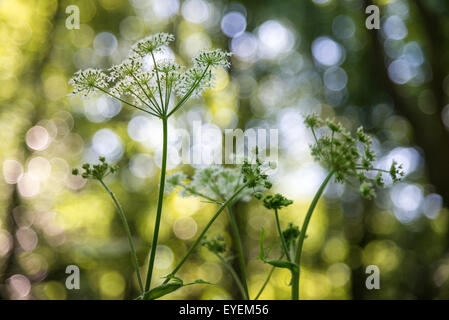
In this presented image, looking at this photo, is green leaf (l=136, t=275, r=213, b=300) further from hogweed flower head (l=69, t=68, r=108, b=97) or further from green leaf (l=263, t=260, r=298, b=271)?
hogweed flower head (l=69, t=68, r=108, b=97)

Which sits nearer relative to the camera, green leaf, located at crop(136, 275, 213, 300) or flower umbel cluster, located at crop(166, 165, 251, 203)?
green leaf, located at crop(136, 275, 213, 300)

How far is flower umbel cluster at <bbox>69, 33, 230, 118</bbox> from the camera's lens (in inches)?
43.7

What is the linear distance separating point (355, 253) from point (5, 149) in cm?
1026

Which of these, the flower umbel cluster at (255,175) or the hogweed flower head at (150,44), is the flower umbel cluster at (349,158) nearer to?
the flower umbel cluster at (255,175)

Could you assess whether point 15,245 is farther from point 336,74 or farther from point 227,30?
point 336,74

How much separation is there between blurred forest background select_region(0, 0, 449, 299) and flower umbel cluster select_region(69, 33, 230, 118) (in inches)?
304

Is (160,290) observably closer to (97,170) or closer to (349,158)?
(97,170)

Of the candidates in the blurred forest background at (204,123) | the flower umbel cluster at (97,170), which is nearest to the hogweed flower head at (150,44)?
the flower umbel cluster at (97,170)

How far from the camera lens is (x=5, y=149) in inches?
347

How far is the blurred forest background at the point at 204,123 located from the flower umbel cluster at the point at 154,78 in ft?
25.3

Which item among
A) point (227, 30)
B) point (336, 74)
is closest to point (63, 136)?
point (227, 30)

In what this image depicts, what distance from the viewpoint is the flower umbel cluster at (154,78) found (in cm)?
111

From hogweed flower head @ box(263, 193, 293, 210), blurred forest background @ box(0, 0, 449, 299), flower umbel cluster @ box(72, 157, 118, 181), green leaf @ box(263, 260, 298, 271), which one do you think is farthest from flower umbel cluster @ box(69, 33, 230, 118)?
blurred forest background @ box(0, 0, 449, 299)

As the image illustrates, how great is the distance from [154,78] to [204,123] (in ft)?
30.1
